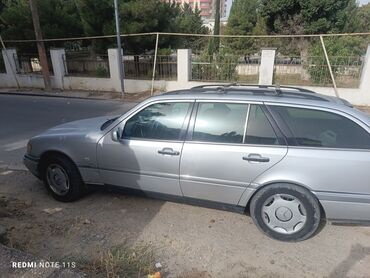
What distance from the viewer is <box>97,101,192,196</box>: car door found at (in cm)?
337

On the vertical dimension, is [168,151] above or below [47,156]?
above

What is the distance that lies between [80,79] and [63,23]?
3.95 m

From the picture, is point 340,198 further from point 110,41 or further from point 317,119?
point 110,41

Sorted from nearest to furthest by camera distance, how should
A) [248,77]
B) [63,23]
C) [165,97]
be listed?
1. [165,97]
2. [248,77]
3. [63,23]

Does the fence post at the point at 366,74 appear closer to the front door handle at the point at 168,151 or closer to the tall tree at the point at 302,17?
the tall tree at the point at 302,17

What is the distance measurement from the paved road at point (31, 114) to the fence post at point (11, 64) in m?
2.27

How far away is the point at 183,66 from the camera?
1196 cm

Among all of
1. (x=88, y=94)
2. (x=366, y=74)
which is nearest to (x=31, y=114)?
(x=88, y=94)

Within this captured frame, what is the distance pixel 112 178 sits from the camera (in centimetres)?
377

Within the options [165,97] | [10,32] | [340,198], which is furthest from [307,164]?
[10,32]

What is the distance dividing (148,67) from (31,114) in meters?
5.36

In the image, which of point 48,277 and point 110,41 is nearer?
point 48,277

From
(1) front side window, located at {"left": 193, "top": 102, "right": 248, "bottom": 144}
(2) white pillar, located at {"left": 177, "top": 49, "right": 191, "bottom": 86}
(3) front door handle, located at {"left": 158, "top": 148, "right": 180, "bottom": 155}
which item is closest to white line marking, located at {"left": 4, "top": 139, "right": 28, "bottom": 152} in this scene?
(3) front door handle, located at {"left": 158, "top": 148, "right": 180, "bottom": 155}

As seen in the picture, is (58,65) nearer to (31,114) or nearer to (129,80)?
(129,80)
